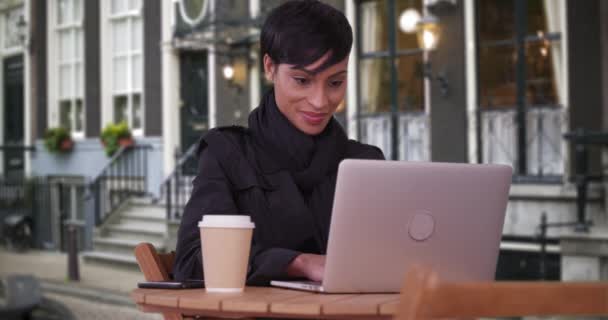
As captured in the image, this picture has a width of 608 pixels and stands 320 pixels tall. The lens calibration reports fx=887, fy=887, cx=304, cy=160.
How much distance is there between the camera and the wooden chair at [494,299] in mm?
999

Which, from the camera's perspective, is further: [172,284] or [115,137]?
[115,137]

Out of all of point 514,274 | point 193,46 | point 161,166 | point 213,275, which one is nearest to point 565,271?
point 514,274

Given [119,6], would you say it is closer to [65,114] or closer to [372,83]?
[65,114]

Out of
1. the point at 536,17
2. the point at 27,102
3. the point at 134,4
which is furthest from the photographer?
the point at 134,4

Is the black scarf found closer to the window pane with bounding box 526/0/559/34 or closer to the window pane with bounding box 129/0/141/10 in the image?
the window pane with bounding box 526/0/559/34

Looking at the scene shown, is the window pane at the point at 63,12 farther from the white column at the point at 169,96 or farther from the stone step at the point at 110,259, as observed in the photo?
the stone step at the point at 110,259

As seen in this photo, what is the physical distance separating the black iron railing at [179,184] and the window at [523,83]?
237cm

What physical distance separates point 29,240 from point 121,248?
1.86 meters

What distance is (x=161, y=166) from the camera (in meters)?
7.26

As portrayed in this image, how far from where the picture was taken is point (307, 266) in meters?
1.56

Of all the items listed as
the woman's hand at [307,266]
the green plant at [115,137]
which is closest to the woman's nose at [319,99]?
the woman's hand at [307,266]

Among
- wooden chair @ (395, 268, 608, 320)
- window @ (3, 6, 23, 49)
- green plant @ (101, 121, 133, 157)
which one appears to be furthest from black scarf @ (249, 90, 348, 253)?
green plant @ (101, 121, 133, 157)

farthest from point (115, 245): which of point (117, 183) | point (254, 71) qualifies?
point (254, 71)

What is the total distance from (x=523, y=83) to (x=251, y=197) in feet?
17.4
